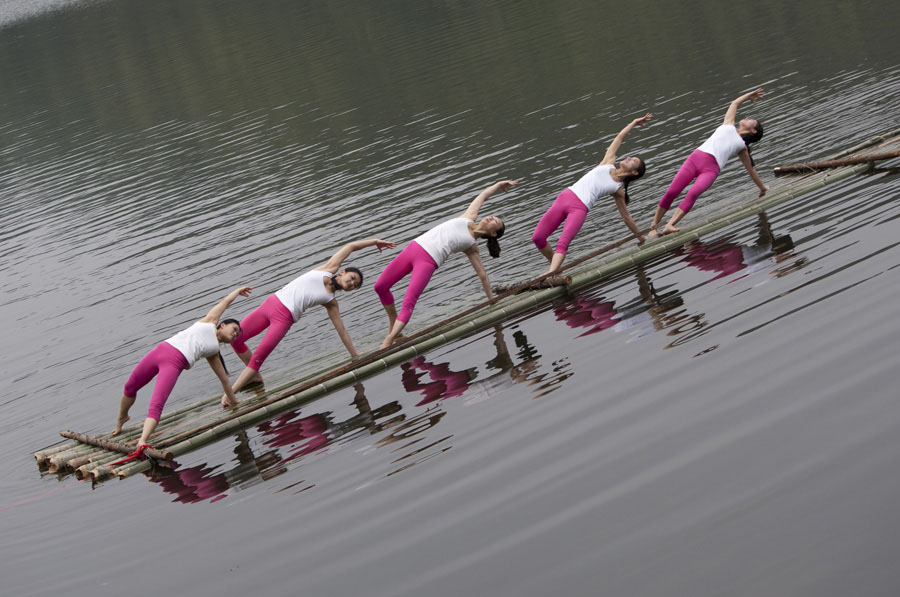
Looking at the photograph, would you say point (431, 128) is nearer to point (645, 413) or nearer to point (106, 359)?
point (106, 359)

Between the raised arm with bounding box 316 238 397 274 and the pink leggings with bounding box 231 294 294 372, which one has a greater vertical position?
the raised arm with bounding box 316 238 397 274

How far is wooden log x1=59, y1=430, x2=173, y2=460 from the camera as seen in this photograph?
46.9 ft

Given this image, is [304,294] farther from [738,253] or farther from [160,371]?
[738,253]

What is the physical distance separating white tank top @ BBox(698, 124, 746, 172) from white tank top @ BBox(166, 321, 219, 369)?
9922 mm

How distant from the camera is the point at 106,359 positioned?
2109 cm

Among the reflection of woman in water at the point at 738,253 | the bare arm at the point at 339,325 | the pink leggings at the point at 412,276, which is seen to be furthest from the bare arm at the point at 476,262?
the reflection of woman in water at the point at 738,253

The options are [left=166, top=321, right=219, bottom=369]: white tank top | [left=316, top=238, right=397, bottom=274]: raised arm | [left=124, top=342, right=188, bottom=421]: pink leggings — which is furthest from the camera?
[left=316, top=238, right=397, bottom=274]: raised arm

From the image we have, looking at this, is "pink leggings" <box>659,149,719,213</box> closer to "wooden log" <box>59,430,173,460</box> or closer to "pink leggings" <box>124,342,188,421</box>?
"pink leggings" <box>124,342,188,421</box>

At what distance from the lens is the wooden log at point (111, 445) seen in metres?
14.3

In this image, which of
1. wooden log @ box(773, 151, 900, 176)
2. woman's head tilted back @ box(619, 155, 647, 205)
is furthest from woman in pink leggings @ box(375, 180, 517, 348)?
wooden log @ box(773, 151, 900, 176)

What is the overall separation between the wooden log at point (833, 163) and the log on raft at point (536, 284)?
6.70 metres

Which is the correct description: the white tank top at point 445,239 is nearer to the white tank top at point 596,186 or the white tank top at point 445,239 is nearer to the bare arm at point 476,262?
the bare arm at point 476,262

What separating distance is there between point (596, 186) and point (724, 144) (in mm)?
2901

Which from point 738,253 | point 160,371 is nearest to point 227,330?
point 160,371
